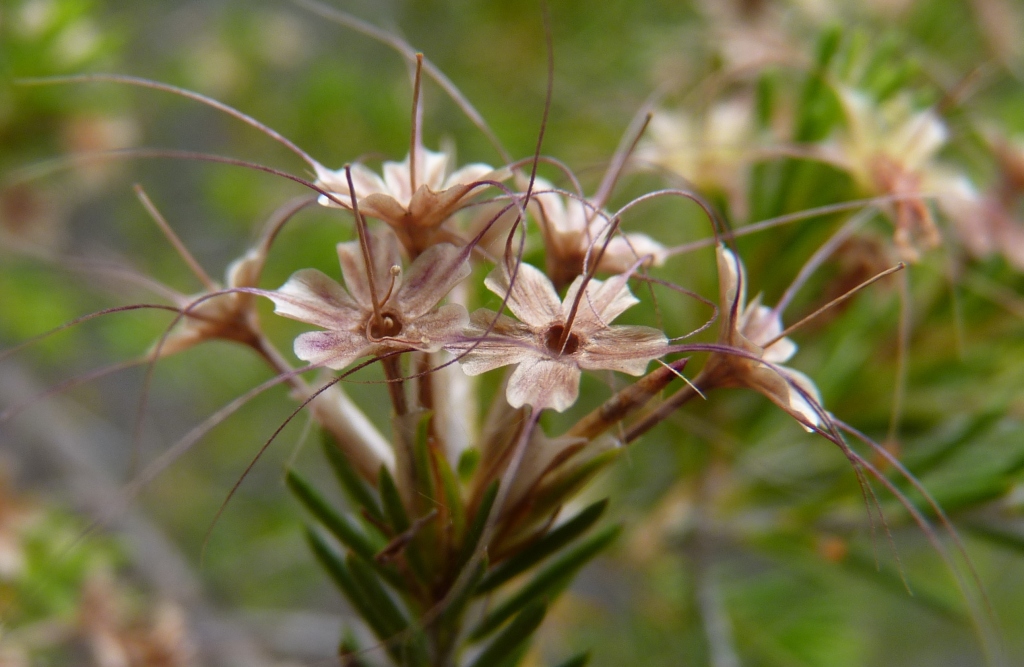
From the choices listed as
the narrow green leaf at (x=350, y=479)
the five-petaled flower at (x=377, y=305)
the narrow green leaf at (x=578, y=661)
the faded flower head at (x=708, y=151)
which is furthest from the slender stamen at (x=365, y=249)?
the faded flower head at (x=708, y=151)

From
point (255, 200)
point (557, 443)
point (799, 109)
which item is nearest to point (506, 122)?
point (255, 200)

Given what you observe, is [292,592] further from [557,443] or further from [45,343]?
[557,443]

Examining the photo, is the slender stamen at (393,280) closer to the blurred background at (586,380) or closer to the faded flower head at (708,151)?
the blurred background at (586,380)

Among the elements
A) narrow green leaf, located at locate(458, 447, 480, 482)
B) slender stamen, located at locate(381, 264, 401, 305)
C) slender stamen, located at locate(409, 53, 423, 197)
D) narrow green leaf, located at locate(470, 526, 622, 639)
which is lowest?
narrow green leaf, located at locate(470, 526, 622, 639)

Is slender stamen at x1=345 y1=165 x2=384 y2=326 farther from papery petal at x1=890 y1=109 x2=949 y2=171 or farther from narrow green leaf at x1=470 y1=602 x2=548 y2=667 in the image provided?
papery petal at x1=890 y1=109 x2=949 y2=171

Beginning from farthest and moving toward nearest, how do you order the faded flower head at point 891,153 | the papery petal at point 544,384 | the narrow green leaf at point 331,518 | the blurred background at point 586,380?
1. the blurred background at point 586,380
2. the faded flower head at point 891,153
3. the narrow green leaf at point 331,518
4. the papery petal at point 544,384

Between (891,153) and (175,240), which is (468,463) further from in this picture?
(891,153)

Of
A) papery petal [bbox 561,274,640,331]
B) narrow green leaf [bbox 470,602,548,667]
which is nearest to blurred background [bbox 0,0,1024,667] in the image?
papery petal [bbox 561,274,640,331]
